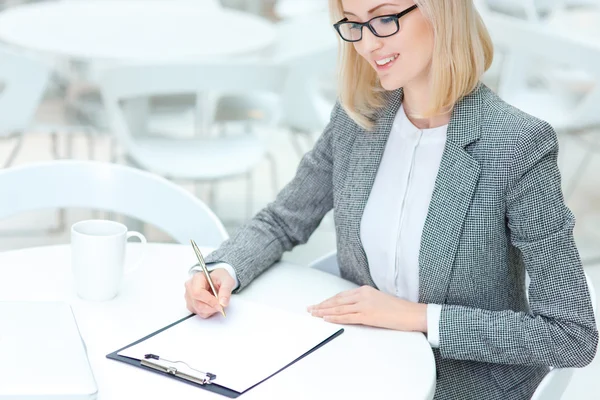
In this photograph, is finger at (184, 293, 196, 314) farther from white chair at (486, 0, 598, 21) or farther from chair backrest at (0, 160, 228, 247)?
white chair at (486, 0, 598, 21)

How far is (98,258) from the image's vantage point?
144cm

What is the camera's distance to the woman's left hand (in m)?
1.46

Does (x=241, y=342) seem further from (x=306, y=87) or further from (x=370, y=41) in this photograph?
(x=306, y=87)

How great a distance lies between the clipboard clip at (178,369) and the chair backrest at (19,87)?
2.34 metres

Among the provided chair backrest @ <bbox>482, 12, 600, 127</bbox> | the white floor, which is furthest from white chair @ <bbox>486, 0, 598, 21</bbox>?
chair backrest @ <bbox>482, 12, 600, 127</bbox>

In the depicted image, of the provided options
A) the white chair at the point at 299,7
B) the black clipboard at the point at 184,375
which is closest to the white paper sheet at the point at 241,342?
the black clipboard at the point at 184,375

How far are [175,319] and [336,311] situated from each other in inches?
10.1

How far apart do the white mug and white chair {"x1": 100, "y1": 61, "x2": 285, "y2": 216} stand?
158cm

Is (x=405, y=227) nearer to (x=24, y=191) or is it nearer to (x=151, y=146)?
(x=24, y=191)

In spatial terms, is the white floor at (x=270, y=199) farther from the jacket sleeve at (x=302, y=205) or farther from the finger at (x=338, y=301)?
the finger at (x=338, y=301)

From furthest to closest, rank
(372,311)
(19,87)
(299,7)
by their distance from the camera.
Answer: (299,7), (19,87), (372,311)

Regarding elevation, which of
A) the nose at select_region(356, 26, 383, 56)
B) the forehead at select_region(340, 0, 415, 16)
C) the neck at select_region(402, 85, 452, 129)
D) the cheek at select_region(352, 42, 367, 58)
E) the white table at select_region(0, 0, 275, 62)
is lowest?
the white table at select_region(0, 0, 275, 62)

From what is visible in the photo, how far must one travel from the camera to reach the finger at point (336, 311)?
1466 mm

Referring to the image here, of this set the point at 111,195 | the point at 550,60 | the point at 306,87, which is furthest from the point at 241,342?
the point at 550,60
